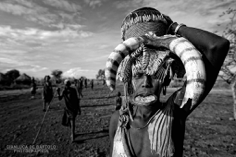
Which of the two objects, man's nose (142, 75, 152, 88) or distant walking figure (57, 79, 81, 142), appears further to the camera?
distant walking figure (57, 79, 81, 142)

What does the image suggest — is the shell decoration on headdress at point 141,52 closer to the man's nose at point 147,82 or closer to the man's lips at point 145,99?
the man's nose at point 147,82

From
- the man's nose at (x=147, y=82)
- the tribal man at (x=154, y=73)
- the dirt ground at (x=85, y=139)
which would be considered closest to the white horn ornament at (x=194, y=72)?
the tribal man at (x=154, y=73)

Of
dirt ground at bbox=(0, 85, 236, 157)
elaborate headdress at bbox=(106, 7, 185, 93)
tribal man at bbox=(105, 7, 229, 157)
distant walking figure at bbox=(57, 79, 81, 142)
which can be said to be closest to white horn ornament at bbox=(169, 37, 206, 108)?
tribal man at bbox=(105, 7, 229, 157)

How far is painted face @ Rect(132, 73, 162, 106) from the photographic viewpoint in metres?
1.40

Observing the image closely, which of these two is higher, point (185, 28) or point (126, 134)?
point (185, 28)

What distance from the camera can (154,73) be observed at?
4.81 ft

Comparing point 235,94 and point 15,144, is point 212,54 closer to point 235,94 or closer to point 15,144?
point 15,144

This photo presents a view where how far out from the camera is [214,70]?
1299mm

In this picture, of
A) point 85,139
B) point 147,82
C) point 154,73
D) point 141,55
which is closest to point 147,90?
point 147,82

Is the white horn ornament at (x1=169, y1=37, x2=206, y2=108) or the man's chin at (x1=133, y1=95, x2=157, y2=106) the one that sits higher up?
the white horn ornament at (x1=169, y1=37, x2=206, y2=108)

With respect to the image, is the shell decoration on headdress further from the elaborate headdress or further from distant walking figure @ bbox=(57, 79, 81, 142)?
distant walking figure @ bbox=(57, 79, 81, 142)

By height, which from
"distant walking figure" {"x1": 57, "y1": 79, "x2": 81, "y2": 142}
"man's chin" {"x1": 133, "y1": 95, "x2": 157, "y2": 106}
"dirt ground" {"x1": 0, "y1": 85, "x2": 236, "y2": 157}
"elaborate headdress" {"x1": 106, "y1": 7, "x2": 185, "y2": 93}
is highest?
"elaborate headdress" {"x1": 106, "y1": 7, "x2": 185, "y2": 93}

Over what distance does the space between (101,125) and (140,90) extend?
764 centimetres

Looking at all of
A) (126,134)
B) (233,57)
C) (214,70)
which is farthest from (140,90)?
(233,57)
